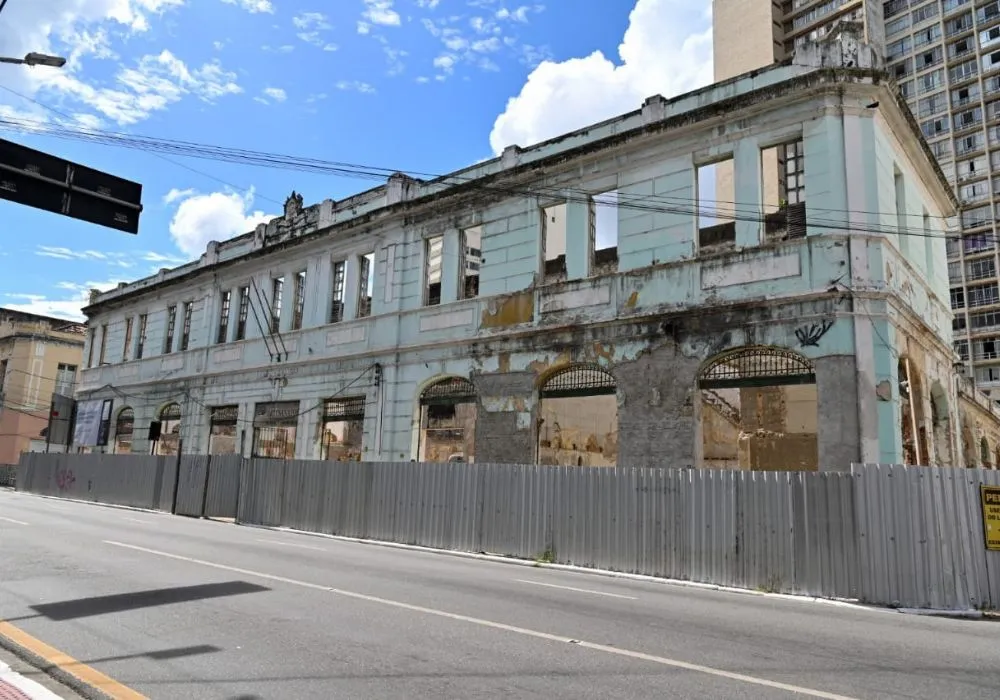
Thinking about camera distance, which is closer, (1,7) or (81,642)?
(81,642)

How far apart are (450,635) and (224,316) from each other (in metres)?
24.8

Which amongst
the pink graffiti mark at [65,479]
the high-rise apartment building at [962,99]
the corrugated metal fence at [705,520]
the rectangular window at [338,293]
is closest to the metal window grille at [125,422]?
the pink graffiti mark at [65,479]

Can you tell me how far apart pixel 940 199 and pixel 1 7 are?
21.9m

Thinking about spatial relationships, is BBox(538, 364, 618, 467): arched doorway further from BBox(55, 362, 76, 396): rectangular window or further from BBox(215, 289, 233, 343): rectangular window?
BBox(55, 362, 76, 396): rectangular window

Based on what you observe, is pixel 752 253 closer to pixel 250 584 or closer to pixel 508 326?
pixel 508 326

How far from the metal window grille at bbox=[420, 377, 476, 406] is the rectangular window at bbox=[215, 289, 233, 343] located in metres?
11.2

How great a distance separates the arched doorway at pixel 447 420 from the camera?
2000 cm

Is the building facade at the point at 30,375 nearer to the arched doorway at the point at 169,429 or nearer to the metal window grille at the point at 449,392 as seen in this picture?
the arched doorway at the point at 169,429

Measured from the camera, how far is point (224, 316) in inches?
1119

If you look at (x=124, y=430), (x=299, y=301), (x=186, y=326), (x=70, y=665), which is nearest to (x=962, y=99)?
(x=299, y=301)

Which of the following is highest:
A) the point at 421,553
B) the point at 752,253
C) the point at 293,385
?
the point at 752,253

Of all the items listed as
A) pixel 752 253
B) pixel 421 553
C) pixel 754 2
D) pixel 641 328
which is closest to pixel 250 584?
pixel 421 553

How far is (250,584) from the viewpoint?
8.70 metres

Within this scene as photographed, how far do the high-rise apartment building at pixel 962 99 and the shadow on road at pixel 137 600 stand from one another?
5967 cm
